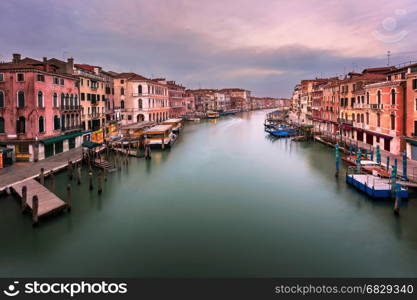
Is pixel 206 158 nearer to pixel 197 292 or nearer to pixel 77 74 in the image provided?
pixel 77 74

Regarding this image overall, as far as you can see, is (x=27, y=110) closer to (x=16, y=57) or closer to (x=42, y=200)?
(x=16, y=57)

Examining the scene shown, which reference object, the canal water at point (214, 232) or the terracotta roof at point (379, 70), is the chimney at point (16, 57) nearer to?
the canal water at point (214, 232)

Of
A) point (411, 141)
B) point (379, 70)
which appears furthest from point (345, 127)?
point (411, 141)

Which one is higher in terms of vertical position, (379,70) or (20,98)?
(379,70)

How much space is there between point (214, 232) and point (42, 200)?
9.96m

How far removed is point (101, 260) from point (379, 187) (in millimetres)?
16637

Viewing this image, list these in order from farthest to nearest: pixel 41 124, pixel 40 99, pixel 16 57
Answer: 1. pixel 16 57
2. pixel 41 124
3. pixel 40 99

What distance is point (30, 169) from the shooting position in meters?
23.7

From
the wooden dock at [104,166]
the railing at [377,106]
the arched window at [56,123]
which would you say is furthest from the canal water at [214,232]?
the railing at [377,106]

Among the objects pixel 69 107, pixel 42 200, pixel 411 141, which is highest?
pixel 69 107

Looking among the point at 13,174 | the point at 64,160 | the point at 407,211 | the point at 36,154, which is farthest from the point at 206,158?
the point at 407,211

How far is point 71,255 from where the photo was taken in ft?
43.3

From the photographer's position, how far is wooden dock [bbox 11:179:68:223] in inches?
653

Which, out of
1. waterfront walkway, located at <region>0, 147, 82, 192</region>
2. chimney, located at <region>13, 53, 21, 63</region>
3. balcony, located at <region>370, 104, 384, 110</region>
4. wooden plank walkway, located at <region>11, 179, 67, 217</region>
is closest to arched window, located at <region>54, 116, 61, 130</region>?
waterfront walkway, located at <region>0, 147, 82, 192</region>
